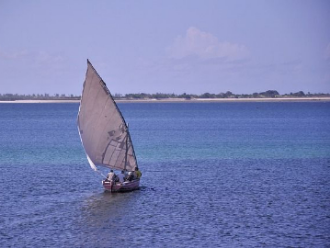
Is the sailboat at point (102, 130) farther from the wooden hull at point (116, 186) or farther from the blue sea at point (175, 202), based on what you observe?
the blue sea at point (175, 202)

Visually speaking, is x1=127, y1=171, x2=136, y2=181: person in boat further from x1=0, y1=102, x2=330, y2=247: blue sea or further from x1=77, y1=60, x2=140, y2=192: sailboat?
x1=0, y1=102, x2=330, y2=247: blue sea

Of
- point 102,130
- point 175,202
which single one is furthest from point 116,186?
point 175,202

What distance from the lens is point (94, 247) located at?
31688 mm

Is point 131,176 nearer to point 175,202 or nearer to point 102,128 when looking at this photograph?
point 102,128

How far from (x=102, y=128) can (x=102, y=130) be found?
0.48 ft

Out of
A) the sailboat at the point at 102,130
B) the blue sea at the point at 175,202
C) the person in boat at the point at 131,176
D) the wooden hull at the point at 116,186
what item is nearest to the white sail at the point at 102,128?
the sailboat at the point at 102,130

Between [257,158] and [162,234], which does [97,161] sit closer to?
[162,234]

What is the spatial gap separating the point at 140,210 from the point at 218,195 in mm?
6601

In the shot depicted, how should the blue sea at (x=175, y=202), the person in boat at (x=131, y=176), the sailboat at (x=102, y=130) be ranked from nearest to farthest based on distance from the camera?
1. the blue sea at (x=175, y=202)
2. the person in boat at (x=131, y=176)
3. the sailboat at (x=102, y=130)

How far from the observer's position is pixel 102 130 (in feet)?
158

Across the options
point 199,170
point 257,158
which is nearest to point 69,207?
point 199,170

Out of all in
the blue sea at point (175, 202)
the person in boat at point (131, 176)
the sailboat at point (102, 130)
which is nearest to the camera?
the blue sea at point (175, 202)

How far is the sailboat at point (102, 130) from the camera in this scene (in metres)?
47.5

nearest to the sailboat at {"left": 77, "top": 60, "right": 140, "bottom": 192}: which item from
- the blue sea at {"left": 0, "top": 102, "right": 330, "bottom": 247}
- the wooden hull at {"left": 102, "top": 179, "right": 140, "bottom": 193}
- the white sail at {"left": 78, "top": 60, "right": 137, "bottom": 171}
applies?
the white sail at {"left": 78, "top": 60, "right": 137, "bottom": 171}
